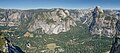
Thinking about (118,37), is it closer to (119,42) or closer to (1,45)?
(119,42)

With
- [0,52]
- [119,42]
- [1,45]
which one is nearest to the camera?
[0,52]

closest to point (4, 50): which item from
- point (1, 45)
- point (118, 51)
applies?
point (1, 45)

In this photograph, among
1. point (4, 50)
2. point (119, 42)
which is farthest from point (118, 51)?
point (4, 50)

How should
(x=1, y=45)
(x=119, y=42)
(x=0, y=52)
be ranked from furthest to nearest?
1. (x=119, y=42)
2. (x=1, y=45)
3. (x=0, y=52)

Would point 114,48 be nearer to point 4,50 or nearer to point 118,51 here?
point 118,51

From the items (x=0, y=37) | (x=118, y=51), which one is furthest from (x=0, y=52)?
(x=118, y=51)

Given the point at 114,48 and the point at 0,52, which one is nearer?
the point at 0,52

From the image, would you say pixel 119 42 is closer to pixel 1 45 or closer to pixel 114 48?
pixel 114 48

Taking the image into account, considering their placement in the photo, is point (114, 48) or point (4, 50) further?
point (114, 48)
